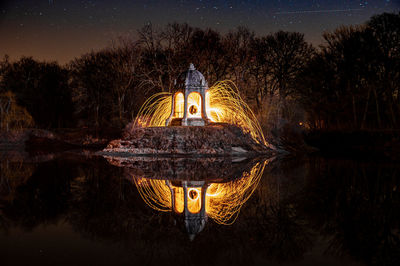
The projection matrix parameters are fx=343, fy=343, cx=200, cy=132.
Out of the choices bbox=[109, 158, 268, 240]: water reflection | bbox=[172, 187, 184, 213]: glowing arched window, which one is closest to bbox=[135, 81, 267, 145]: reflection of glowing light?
bbox=[109, 158, 268, 240]: water reflection

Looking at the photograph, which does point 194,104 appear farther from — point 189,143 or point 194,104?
point 189,143

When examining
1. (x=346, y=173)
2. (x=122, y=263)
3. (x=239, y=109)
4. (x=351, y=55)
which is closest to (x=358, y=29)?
(x=351, y=55)

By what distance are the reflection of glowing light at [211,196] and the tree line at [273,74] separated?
1526cm

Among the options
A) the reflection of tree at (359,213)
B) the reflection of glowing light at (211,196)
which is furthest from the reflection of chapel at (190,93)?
the reflection of glowing light at (211,196)

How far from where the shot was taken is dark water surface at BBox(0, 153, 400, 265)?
3.74 metres

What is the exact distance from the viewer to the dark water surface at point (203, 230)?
3.74 metres

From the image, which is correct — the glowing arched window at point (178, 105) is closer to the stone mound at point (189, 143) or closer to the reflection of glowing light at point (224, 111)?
the reflection of glowing light at point (224, 111)

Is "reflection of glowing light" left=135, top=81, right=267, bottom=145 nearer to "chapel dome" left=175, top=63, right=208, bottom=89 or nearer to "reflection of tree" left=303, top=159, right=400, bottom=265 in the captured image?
"chapel dome" left=175, top=63, right=208, bottom=89

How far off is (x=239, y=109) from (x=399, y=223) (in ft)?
55.8

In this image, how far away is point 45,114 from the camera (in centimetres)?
4469

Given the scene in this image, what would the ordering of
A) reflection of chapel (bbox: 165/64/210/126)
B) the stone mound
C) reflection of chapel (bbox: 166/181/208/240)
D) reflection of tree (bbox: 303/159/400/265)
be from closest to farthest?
1. reflection of tree (bbox: 303/159/400/265)
2. reflection of chapel (bbox: 166/181/208/240)
3. the stone mound
4. reflection of chapel (bbox: 165/64/210/126)

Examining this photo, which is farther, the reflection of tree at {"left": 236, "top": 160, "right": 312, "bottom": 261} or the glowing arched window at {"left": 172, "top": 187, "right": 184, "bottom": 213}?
the glowing arched window at {"left": 172, "top": 187, "right": 184, "bottom": 213}

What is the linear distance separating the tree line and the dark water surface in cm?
1680

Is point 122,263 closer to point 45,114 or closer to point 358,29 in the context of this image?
point 358,29
